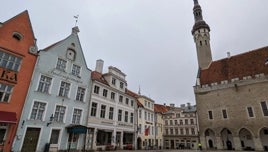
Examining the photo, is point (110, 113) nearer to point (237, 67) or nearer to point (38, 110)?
point (38, 110)

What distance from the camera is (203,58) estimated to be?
4347 cm

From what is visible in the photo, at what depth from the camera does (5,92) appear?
51.5 feet

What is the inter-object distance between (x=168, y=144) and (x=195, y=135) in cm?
912

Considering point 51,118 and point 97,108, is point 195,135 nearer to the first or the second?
point 97,108

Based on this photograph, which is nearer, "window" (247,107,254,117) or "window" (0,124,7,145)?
"window" (0,124,7,145)

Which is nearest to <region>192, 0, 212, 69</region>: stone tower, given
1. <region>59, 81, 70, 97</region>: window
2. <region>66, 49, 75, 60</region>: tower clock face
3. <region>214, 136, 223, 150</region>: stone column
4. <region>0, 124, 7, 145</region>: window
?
<region>214, 136, 223, 150</region>: stone column

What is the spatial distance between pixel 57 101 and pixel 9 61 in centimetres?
638

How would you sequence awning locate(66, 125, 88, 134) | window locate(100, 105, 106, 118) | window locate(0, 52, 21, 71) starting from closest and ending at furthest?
window locate(0, 52, 21, 71)
awning locate(66, 125, 88, 134)
window locate(100, 105, 106, 118)

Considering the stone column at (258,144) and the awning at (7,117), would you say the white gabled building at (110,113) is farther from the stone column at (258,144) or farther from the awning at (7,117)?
the stone column at (258,144)

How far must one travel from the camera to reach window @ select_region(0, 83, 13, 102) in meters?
15.5

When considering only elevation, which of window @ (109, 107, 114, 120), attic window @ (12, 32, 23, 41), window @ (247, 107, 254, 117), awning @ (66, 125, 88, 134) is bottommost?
awning @ (66, 125, 88, 134)

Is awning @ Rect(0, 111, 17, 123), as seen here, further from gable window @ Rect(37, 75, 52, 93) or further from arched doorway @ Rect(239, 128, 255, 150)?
arched doorway @ Rect(239, 128, 255, 150)

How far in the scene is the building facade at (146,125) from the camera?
35.0 m

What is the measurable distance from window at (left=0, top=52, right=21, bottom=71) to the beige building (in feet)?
108
